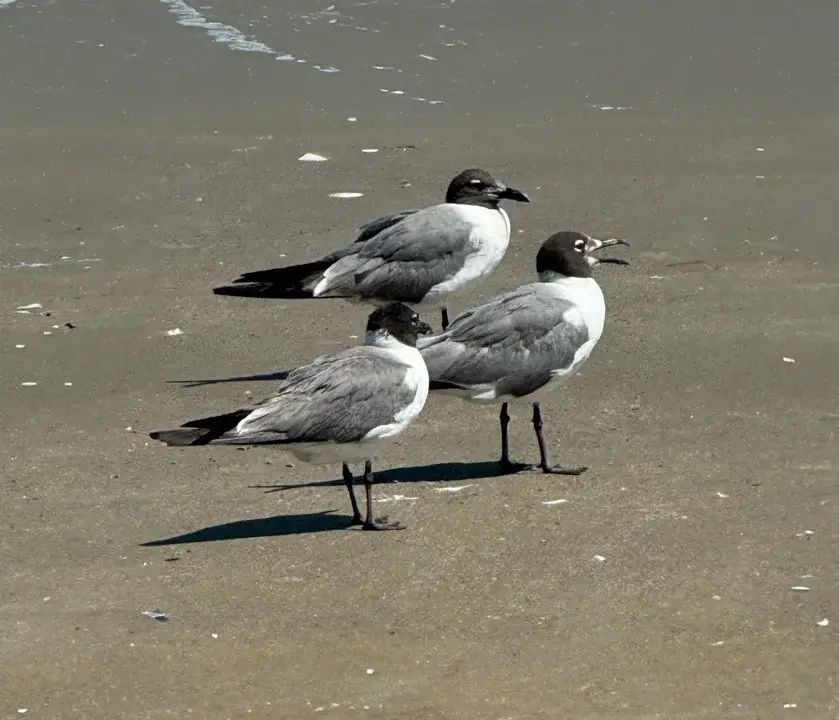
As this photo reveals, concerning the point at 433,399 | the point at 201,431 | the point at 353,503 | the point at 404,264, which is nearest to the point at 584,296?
the point at 433,399

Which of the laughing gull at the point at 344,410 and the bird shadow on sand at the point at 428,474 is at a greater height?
the laughing gull at the point at 344,410

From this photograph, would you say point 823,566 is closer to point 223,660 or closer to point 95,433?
point 223,660

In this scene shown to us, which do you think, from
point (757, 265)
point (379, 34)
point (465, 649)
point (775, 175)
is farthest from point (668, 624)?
point (379, 34)

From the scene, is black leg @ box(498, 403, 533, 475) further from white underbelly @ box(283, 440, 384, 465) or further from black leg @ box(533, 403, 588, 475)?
white underbelly @ box(283, 440, 384, 465)

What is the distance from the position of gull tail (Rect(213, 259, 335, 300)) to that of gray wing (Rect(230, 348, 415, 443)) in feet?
7.21

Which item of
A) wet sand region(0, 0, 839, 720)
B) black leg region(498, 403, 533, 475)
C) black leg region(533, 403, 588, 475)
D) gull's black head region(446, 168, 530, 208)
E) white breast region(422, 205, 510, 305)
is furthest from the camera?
gull's black head region(446, 168, 530, 208)

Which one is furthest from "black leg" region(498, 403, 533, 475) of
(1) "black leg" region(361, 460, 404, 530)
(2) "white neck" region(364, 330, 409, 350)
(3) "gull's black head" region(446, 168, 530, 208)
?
(3) "gull's black head" region(446, 168, 530, 208)

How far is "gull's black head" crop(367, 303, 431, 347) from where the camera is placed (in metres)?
8.01

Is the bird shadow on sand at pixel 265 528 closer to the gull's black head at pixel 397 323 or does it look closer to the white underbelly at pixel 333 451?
the white underbelly at pixel 333 451

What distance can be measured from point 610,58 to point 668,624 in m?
10.1

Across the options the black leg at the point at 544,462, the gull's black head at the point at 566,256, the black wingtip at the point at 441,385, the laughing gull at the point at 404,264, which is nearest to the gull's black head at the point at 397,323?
the black wingtip at the point at 441,385

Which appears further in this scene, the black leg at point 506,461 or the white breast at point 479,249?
the white breast at point 479,249

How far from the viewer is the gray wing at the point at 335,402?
7504mm

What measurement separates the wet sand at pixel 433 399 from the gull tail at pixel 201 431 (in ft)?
1.68
